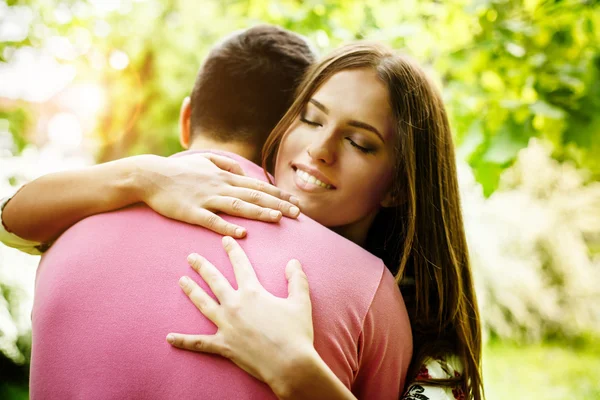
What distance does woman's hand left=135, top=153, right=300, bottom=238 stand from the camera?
1.40m

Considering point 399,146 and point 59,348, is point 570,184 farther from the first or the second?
point 59,348

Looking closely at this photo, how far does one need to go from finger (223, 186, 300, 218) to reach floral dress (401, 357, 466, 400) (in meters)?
0.61

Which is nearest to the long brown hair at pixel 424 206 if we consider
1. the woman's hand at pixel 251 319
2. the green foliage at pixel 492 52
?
the green foliage at pixel 492 52

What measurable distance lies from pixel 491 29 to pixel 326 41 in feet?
2.74

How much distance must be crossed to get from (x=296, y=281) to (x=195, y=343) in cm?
27

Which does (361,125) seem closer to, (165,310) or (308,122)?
(308,122)

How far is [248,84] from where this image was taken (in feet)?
6.89

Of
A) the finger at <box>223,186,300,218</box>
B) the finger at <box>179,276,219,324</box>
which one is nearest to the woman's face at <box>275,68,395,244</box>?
the finger at <box>223,186,300,218</box>

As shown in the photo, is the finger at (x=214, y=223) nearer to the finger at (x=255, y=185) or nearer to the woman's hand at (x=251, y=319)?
the woman's hand at (x=251, y=319)

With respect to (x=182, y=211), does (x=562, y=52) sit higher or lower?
higher

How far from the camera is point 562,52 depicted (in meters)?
2.38

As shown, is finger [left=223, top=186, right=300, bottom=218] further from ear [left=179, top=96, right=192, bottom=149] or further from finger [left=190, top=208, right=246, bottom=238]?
ear [left=179, top=96, right=192, bottom=149]

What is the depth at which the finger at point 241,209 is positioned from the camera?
1414mm

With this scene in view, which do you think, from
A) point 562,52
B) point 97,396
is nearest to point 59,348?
point 97,396
